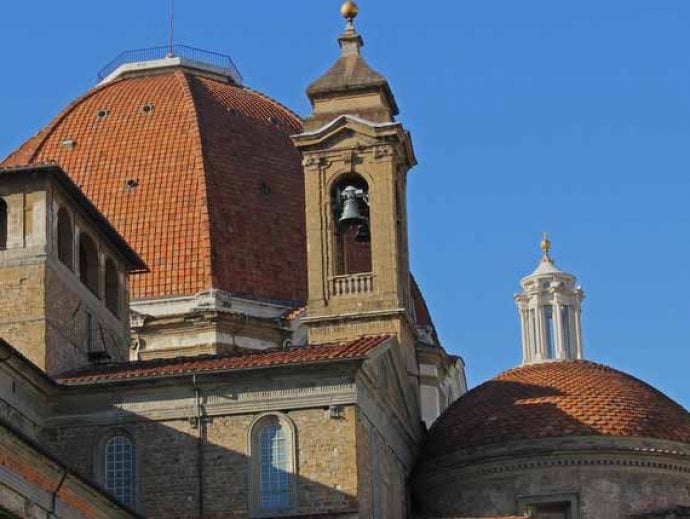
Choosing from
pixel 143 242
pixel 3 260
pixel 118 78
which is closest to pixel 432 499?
pixel 3 260

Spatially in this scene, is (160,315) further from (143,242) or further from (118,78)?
(118,78)

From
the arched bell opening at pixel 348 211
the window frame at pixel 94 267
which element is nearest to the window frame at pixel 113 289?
the window frame at pixel 94 267

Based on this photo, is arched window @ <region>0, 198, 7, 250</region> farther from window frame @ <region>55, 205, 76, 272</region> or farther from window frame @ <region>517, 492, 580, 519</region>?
window frame @ <region>517, 492, 580, 519</region>

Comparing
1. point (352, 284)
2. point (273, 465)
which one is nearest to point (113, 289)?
point (352, 284)

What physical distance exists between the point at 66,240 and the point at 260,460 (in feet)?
28.0

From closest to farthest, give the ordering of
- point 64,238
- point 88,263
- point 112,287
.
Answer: point 64,238, point 88,263, point 112,287

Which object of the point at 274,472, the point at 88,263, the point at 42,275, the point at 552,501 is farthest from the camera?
the point at 88,263

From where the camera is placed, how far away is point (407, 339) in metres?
55.9

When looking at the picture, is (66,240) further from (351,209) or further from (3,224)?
(351,209)

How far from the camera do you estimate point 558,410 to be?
53.9 metres

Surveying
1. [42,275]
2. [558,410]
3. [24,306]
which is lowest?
[558,410]

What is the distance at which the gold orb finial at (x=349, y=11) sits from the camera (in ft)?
198

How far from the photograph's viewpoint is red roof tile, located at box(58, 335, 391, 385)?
47469 mm

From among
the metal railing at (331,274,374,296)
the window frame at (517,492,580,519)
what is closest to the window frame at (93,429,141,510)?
the metal railing at (331,274,374,296)
